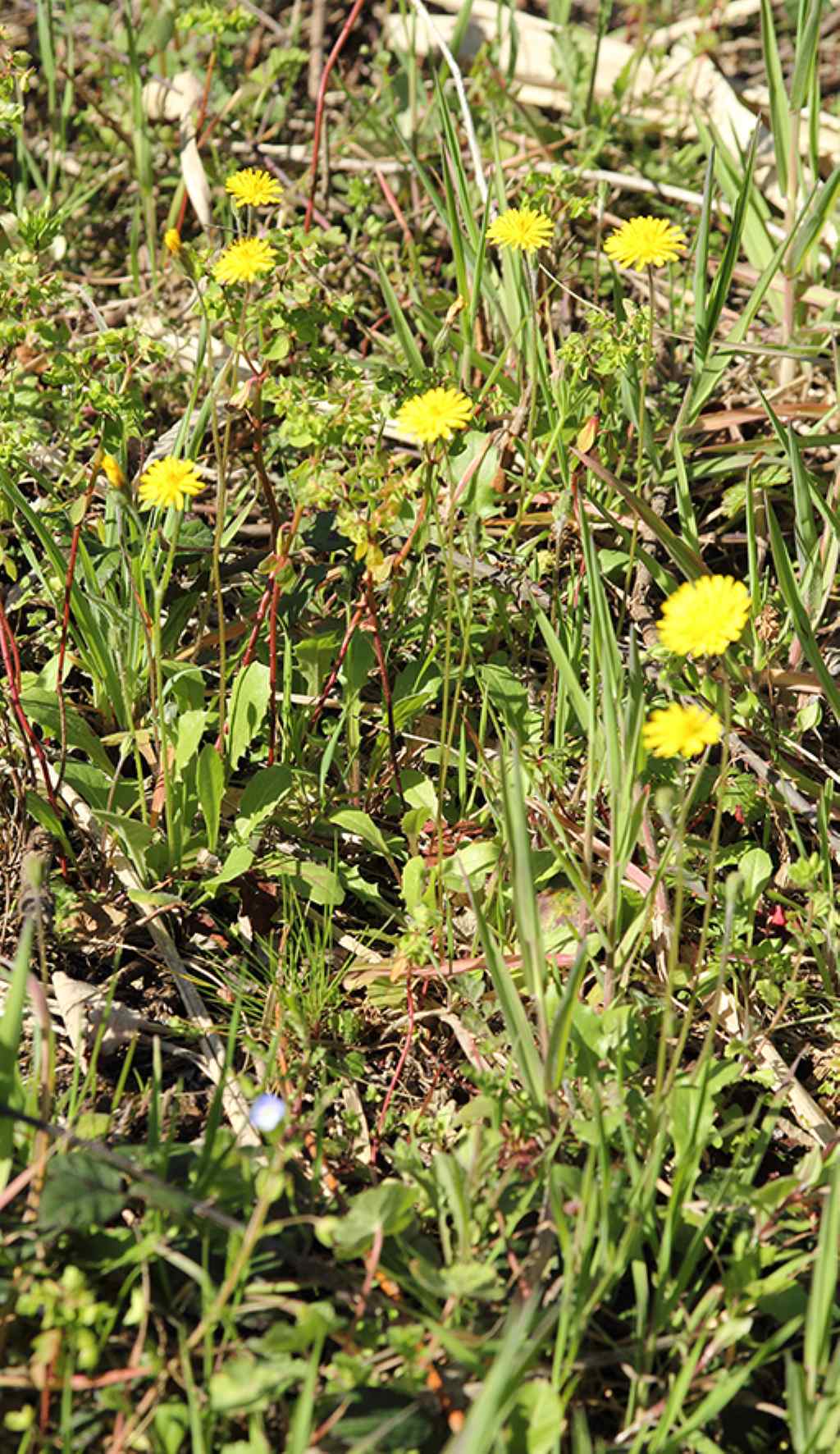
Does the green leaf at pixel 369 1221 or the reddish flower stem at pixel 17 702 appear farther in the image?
the reddish flower stem at pixel 17 702

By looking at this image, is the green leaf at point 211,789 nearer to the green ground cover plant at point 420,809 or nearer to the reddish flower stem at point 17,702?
the green ground cover plant at point 420,809

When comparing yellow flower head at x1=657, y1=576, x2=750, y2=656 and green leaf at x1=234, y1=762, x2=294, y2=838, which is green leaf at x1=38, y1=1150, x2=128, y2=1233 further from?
yellow flower head at x1=657, y1=576, x2=750, y2=656

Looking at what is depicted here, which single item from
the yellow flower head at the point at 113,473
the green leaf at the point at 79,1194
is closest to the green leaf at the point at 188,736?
the yellow flower head at the point at 113,473

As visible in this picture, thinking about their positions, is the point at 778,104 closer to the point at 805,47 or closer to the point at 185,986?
the point at 805,47

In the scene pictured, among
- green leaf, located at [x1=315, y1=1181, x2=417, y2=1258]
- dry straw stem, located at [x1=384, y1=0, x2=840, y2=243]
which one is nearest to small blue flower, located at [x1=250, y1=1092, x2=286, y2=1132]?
green leaf, located at [x1=315, y1=1181, x2=417, y2=1258]

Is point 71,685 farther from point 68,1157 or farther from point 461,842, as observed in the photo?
point 68,1157

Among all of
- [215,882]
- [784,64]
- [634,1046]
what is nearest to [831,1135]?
[634,1046]
